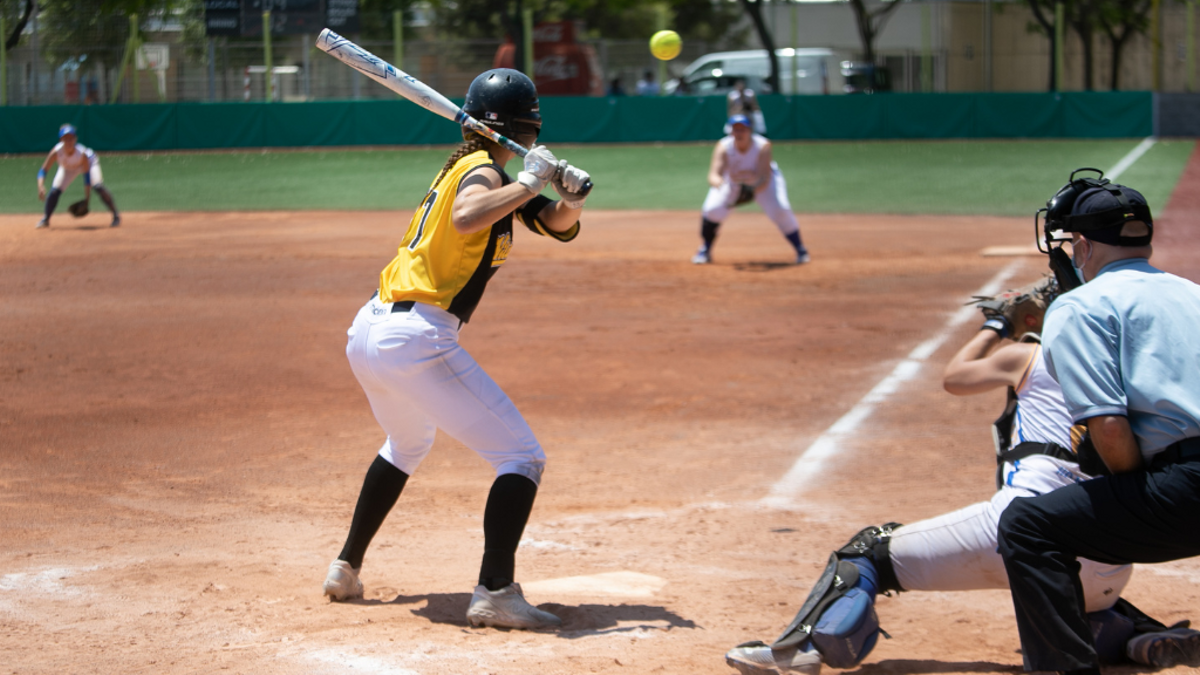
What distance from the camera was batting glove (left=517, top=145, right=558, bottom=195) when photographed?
393 cm

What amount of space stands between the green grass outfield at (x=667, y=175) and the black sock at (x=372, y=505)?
1610 cm

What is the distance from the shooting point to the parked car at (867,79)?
35.3 m

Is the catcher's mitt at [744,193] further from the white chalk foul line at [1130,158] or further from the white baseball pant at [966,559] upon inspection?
the white baseball pant at [966,559]

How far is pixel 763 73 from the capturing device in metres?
36.8

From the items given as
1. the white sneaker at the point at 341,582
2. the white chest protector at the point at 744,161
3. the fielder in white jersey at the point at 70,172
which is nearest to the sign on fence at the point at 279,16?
the fielder in white jersey at the point at 70,172

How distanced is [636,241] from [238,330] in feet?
23.3

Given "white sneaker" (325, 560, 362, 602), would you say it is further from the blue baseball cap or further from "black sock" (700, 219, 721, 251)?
the blue baseball cap

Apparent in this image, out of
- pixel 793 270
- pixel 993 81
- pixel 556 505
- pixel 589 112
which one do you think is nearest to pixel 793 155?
pixel 589 112

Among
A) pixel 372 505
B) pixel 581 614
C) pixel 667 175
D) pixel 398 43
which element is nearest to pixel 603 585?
pixel 581 614

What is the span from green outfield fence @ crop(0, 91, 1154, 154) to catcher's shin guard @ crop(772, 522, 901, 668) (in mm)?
27820

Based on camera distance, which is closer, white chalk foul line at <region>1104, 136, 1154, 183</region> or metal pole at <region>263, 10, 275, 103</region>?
white chalk foul line at <region>1104, 136, 1154, 183</region>

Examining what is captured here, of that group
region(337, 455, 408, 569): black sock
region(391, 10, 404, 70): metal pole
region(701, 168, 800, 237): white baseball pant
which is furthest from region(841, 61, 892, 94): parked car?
region(337, 455, 408, 569): black sock

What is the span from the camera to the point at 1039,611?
3230mm

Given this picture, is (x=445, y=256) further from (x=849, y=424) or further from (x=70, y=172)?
(x=70, y=172)
